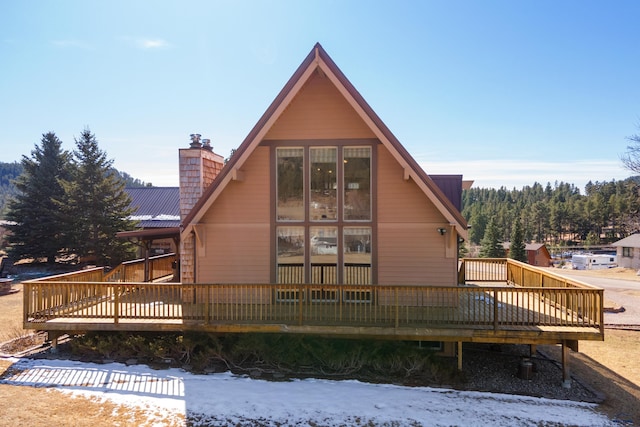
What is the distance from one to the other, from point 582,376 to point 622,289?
67.0ft

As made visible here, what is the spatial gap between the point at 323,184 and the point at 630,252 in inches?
2057

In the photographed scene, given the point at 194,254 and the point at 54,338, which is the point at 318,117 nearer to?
the point at 194,254

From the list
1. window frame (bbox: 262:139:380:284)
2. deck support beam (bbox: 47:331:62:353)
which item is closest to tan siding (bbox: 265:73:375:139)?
window frame (bbox: 262:139:380:284)

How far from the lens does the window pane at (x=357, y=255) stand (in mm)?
10367

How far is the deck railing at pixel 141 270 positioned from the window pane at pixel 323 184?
6.69m

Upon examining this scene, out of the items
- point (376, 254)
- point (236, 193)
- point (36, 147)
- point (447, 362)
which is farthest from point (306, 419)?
point (36, 147)

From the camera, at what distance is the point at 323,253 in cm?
1053

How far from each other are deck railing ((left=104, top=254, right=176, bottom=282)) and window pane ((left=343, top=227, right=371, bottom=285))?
23.5 ft

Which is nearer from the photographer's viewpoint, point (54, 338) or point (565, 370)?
point (565, 370)

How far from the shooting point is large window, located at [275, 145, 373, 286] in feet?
34.1

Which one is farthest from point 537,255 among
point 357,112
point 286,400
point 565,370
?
point 286,400

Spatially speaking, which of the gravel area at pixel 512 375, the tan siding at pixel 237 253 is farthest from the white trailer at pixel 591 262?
the tan siding at pixel 237 253

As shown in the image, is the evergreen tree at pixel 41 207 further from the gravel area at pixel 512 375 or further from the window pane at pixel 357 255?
the gravel area at pixel 512 375

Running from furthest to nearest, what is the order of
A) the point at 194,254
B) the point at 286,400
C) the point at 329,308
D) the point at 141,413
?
the point at 194,254 → the point at 329,308 → the point at 286,400 → the point at 141,413
